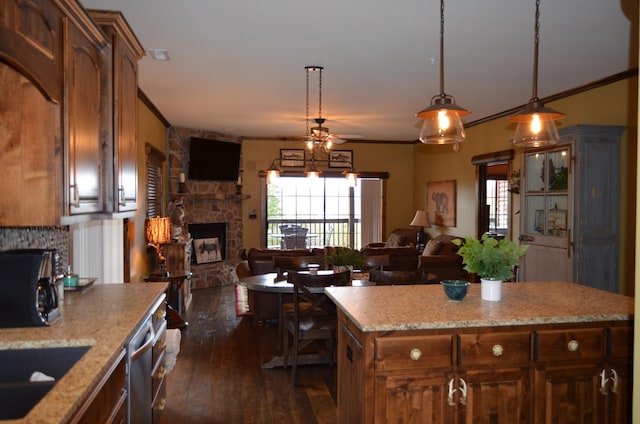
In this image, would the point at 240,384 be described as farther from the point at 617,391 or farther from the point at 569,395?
the point at 617,391

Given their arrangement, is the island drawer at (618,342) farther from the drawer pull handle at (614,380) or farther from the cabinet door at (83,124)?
the cabinet door at (83,124)

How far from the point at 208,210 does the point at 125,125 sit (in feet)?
20.9

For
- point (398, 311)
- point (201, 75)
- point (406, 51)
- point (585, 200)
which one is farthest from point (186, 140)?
point (398, 311)

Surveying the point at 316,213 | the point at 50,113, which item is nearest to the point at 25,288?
the point at 50,113

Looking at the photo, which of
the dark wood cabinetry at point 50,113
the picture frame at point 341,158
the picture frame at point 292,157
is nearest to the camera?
the dark wood cabinetry at point 50,113

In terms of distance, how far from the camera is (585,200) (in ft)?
16.1

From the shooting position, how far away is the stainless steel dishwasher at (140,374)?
7.28ft

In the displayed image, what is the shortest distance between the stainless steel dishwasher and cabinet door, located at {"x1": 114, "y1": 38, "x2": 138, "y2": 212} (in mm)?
756

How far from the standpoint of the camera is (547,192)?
5395 mm

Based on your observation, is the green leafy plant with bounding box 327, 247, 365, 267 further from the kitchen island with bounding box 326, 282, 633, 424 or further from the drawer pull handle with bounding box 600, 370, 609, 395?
the drawer pull handle with bounding box 600, 370, 609, 395

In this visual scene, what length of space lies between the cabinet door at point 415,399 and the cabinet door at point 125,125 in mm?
1771

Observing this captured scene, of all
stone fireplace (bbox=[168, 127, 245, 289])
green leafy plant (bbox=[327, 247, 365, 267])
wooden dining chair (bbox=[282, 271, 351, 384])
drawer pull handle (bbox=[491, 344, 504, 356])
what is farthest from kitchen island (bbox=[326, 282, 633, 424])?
stone fireplace (bbox=[168, 127, 245, 289])

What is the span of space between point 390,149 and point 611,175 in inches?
232

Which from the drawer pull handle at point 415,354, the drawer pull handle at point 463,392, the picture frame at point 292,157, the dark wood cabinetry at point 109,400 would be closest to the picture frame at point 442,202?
the picture frame at point 292,157
